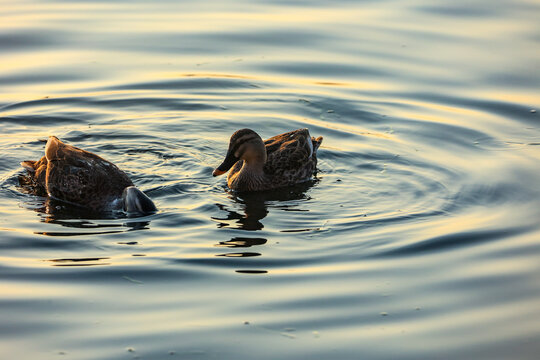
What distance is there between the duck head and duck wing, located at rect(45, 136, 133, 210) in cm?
135

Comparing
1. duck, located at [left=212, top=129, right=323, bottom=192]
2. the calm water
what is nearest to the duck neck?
duck, located at [left=212, top=129, right=323, bottom=192]

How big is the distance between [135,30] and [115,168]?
672 cm

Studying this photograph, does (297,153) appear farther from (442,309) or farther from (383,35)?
(383,35)

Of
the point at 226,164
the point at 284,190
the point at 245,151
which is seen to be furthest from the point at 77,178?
the point at 284,190

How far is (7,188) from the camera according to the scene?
11.0 metres

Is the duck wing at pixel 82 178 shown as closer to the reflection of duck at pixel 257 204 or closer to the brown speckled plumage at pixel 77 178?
the brown speckled plumage at pixel 77 178

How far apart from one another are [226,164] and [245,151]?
14.6 inches

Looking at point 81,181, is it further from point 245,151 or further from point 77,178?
point 245,151

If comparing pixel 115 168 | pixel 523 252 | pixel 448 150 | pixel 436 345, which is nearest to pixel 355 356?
pixel 436 345

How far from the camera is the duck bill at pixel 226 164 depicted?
11383 mm

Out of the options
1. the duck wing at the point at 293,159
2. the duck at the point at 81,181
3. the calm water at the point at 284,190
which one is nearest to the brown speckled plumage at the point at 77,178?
the duck at the point at 81,181

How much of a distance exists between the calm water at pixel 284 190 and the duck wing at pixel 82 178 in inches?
11.7

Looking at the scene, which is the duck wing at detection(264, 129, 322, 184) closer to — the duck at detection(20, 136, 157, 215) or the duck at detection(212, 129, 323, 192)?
the duck at detection(212, 129, 323, 192)

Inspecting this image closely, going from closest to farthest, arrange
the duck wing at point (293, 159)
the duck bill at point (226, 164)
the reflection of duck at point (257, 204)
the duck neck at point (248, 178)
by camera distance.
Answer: the reflection of duck at point (257, 204), the duck bill at point (226, 164), the duck neck at point (248, 178), the duck wing at point (293, 159)
